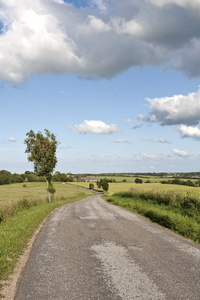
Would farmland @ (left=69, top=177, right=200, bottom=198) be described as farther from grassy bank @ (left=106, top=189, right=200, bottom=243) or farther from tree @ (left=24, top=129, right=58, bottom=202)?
tree @ (left=24, top=129, right=58, bottom=202)

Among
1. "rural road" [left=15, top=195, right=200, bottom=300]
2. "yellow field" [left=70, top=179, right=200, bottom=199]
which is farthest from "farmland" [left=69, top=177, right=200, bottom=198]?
"rural road" [left=15, top=195, right=200, bottom=300]

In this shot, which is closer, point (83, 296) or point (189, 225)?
point (83, 296)

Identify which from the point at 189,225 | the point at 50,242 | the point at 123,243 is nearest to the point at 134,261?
the point at 123,243

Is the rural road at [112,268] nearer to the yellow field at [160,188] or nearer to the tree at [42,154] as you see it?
the yellow field at [160,188]

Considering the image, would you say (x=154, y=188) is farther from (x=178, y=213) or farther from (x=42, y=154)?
(x=42, y=154)

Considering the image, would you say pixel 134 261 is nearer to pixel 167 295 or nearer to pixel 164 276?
pixel 164 276

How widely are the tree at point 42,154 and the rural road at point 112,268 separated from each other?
20892 mm

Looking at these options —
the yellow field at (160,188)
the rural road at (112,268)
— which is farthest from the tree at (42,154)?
the rural road at (112,268)

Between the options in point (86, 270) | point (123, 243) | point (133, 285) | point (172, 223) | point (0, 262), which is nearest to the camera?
point (133, 285)

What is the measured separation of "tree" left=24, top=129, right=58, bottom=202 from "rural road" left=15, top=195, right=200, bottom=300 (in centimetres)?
2089

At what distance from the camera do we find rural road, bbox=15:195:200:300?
5.00 meters

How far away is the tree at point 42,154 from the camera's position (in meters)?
30.5

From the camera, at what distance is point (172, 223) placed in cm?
1179

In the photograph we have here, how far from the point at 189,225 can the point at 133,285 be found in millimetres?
6704
